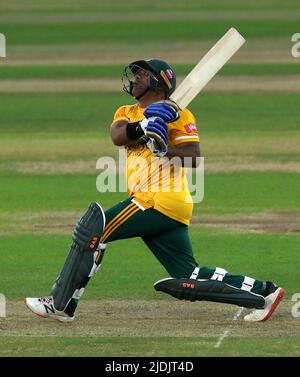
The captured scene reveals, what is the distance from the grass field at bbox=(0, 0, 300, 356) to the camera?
9.25 metres

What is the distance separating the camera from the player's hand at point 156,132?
9062 millimetres

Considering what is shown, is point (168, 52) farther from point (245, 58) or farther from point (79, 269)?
point (79, 269)

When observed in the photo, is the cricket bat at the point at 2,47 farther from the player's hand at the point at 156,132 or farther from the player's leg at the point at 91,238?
the player's hand at the point at 156,132

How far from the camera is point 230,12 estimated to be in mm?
48094

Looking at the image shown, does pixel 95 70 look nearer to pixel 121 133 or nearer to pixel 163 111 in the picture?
pixel 121 133

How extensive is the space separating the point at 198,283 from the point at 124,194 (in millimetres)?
7220

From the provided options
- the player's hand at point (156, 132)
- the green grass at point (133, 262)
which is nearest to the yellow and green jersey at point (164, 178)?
the player's hand at point (156, 132)

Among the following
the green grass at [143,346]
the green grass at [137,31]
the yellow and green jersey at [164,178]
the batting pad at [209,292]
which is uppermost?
the green grass at [137,31]

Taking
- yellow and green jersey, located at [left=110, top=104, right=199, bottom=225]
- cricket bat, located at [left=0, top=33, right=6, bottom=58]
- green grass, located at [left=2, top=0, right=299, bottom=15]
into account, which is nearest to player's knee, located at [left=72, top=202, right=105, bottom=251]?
yellow and green jersey, located at [left=110, top=104, right=199, bottom=225]

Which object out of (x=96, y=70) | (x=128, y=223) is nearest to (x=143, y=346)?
(x=128, y=223)

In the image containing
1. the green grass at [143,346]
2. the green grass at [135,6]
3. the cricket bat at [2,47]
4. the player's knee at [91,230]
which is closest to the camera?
the green grass at [143,346]

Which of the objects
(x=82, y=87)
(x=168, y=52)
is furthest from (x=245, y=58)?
(x=82, y=87)

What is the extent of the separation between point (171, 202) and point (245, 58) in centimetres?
2409

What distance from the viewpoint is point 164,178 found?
9500mm
